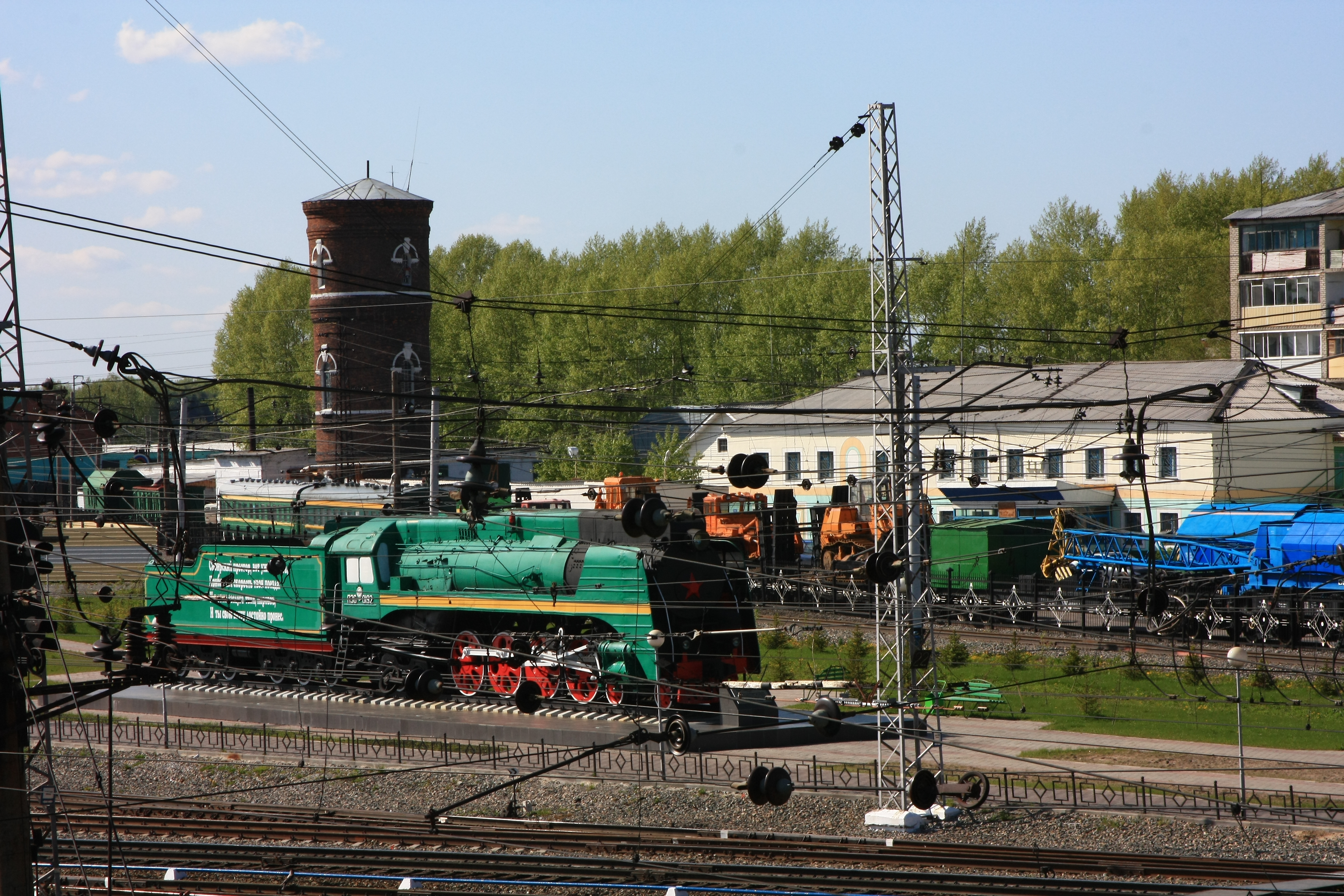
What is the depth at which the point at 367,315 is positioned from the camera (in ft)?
181

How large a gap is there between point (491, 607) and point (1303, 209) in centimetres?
5027

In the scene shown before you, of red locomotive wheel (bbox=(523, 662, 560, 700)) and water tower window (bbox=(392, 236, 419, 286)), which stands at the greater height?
water tower window (bbox=(392, 236, 419, 286))

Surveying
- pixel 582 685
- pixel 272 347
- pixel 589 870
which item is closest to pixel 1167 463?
pixel 582 685

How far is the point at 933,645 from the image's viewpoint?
18.1m

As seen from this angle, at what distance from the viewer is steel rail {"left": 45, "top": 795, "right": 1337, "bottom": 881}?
1609 centimetres

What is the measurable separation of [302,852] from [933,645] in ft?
31.1

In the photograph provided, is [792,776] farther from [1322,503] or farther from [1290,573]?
[1322,503]

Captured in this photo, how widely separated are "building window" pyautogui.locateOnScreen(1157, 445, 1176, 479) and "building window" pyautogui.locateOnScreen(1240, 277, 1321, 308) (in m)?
19.9

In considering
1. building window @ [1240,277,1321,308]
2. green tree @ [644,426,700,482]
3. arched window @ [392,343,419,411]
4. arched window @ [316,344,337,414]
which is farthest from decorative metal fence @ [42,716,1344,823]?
building window @ [1240,277,1321,308]

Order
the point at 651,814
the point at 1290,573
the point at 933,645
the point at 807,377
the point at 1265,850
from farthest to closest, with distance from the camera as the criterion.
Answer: the point at 807,377 → the point at 1290,573 → the point at 651,814 → the point at 933,645 → the point at 1265,850

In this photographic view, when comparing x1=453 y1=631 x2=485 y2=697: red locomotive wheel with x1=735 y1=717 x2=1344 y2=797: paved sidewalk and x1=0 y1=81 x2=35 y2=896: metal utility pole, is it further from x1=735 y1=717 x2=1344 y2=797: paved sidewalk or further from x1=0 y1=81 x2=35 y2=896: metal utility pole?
x1=0 y1=81 x2=35 y2=896: metal utility pole

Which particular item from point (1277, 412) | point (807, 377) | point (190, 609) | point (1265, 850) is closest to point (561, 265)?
point (807, 377)

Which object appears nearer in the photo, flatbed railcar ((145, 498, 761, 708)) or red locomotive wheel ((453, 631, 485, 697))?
flatbed railcar ((145, 498, 761, 708))

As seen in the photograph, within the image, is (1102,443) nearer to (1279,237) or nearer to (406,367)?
(1279,237)
